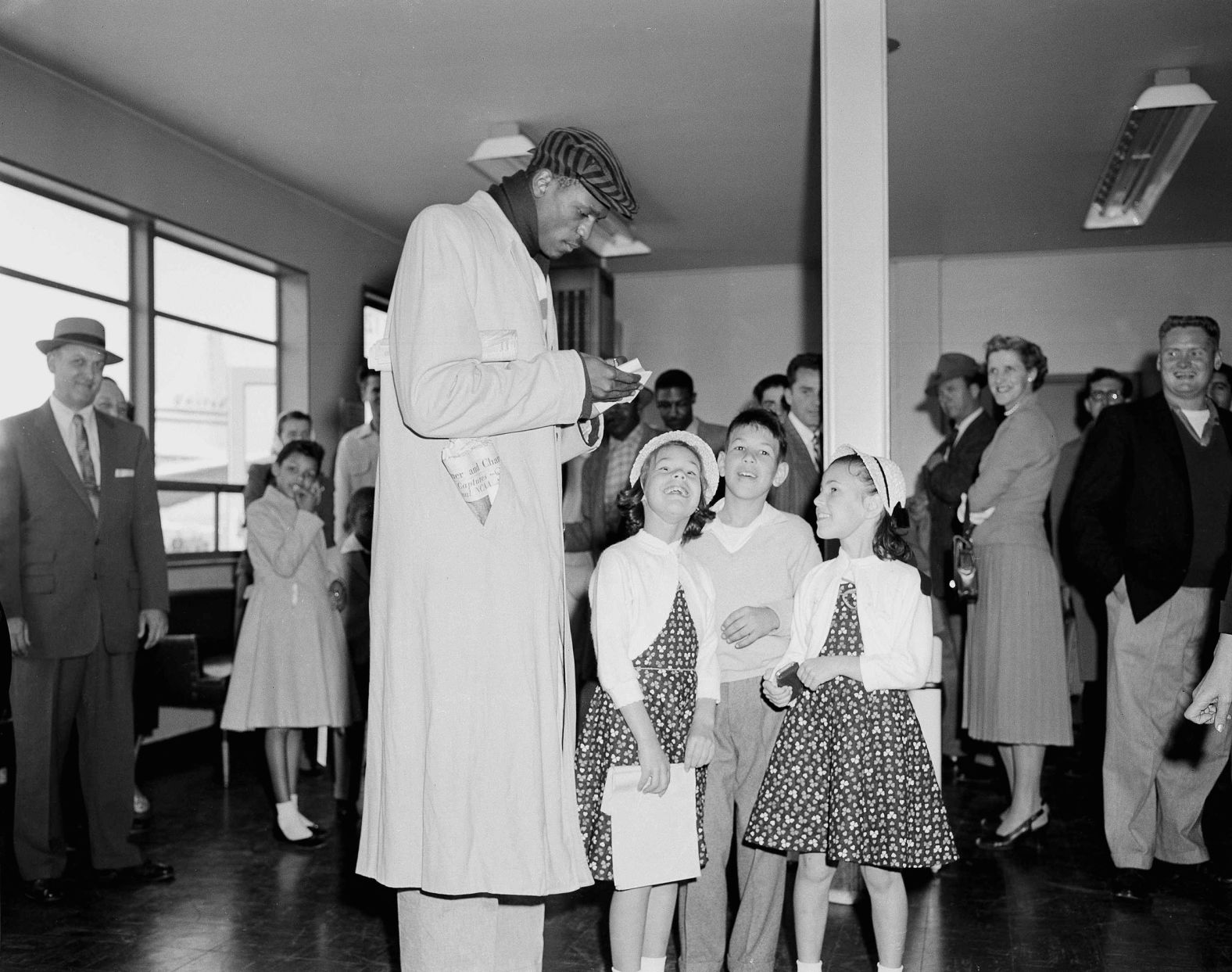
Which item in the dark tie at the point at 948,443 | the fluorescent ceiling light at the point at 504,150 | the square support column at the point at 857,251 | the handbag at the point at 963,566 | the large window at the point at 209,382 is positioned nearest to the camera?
the square support column at the point at 857,251

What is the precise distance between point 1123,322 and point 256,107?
6559 mm

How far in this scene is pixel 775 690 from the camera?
2.56 m

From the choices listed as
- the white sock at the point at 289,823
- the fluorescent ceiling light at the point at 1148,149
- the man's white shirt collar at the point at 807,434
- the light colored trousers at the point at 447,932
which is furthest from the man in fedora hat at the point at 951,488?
the light colored trousers at the point at 447,932

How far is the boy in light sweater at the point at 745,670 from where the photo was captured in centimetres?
273

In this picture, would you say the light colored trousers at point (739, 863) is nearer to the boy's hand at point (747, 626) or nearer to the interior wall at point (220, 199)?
the boy's hand at point (747, 626)

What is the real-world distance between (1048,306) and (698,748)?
7661 mm

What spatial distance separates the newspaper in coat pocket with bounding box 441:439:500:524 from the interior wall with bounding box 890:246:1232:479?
23.5 feet

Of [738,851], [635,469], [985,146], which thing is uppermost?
[985,146]

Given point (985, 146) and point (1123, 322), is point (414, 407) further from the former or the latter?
point (1123, 322)

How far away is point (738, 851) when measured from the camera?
2.82m

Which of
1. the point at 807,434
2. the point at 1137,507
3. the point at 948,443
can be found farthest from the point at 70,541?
the point at 948,443

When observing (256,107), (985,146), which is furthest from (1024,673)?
(256,107)

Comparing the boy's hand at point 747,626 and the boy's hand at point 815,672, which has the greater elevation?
the boy's hand at point 747,626

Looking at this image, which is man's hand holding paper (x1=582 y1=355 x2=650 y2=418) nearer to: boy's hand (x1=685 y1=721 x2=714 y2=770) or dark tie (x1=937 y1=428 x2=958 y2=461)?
boy's hand (x1=685 y1=721 x2=714 y2=770)
